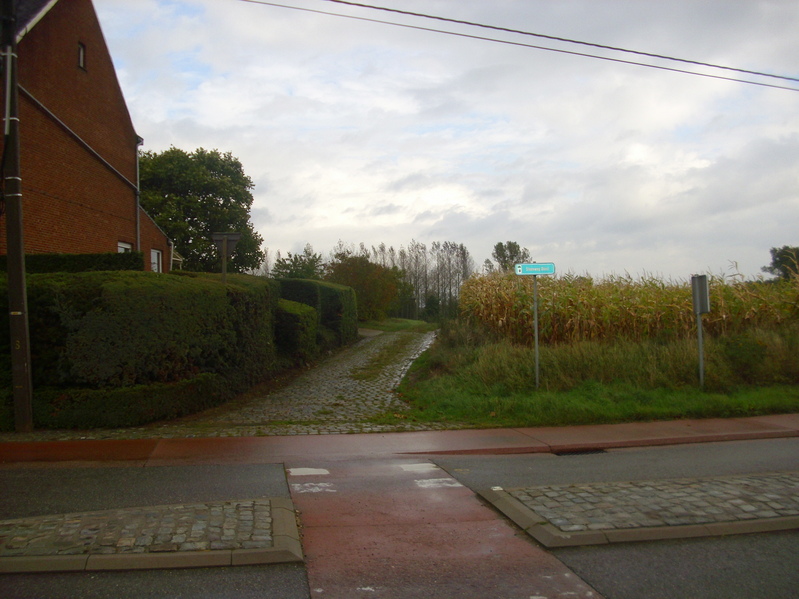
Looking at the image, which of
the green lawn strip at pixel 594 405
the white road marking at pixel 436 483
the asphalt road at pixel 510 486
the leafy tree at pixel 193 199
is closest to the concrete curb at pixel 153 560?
the asphalt road at pixel 510 486

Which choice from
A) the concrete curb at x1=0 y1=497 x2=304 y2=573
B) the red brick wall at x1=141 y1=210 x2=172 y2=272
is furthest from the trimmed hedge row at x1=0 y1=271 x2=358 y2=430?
the red brick wall at x1=141 y1=210 x2=172 y2=272

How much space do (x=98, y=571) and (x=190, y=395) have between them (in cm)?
664

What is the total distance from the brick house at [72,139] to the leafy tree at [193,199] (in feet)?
50.2

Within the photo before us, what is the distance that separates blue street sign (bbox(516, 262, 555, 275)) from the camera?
11430 millimetres

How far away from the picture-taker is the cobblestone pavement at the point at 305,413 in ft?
31.4

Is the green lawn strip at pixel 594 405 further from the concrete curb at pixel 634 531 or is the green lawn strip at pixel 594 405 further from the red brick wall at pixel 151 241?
the red brick wall at pixel 151 241

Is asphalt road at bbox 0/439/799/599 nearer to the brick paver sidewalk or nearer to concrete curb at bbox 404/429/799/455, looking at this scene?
the brick paver sidewalk

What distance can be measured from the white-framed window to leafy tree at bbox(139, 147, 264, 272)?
41.0 ft

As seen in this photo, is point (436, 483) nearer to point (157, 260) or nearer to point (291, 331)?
point (291, 331)

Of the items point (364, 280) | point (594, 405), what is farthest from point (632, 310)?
point (364, 280)

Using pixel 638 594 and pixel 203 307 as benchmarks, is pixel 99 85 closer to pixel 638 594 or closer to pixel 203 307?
pixel 203 307

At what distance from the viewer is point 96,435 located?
9.34 metres

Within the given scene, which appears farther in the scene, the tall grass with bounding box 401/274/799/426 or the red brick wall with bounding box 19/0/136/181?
the red brick wall with bounding box 19/0/136/181

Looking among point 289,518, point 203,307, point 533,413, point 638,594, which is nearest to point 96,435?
point 203,307
